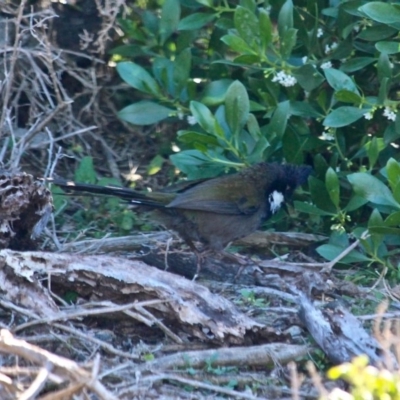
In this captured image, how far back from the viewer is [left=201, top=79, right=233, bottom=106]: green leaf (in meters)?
6.92

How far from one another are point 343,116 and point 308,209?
761 millimetres

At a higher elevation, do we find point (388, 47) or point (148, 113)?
point (388, 47)

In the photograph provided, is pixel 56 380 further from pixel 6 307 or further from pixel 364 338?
pixel 364 338

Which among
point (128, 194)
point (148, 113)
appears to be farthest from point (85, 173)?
point (128, 194)

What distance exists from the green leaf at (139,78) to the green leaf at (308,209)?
144 cm

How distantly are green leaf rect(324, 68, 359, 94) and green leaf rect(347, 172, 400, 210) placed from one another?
622 mm

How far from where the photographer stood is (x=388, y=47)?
609cm

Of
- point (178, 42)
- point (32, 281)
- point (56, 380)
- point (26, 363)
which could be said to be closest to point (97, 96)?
point (178, 42)

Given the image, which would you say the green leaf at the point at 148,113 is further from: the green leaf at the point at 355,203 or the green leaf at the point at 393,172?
the green leaf at the point at 393,172

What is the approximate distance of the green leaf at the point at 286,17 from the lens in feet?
20.7

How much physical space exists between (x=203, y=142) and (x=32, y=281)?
195 centimetres

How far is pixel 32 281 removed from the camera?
5125 mm

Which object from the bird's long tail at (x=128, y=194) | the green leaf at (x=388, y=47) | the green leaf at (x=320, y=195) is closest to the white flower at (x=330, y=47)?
the green leaf at (x=388, y=47)

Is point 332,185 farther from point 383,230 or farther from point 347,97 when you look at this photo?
point 347,97
